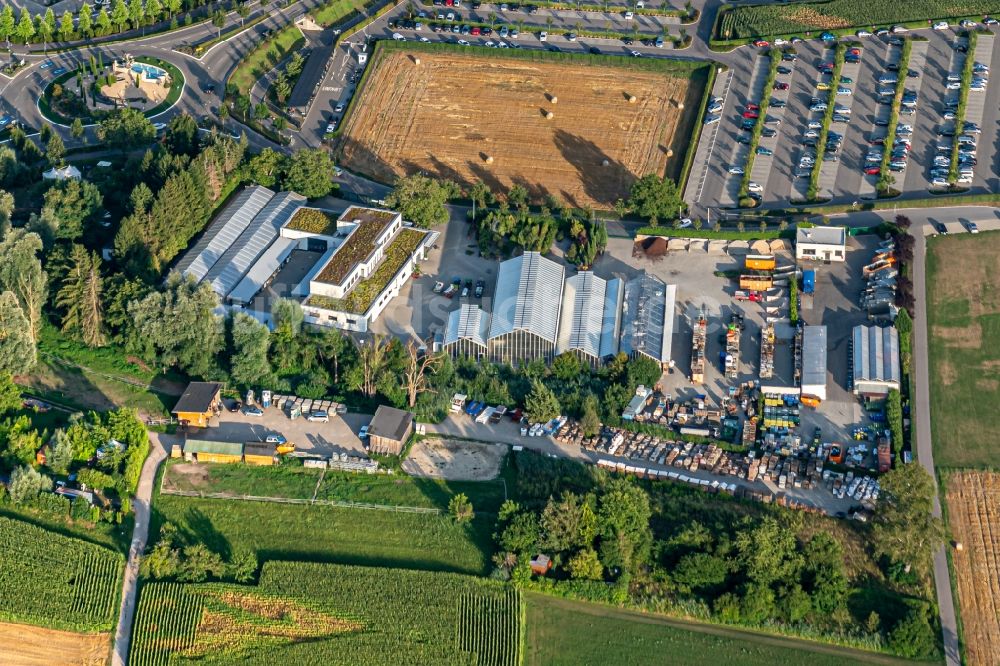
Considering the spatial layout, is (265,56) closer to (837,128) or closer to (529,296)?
(529,296)

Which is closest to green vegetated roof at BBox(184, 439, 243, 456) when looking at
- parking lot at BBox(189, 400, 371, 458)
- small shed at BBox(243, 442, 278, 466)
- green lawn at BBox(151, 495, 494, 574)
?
small shed at BBox(243, 442, 278, 466)

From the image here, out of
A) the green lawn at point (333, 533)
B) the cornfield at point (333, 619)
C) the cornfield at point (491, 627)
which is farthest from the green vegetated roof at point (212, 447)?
the cornfield at point (491, 627)

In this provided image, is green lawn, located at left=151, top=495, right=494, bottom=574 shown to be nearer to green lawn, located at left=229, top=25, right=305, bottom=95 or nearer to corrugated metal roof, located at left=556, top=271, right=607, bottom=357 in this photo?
corrugated metal roof, located at left=556, top=271, right=607, bottom=357

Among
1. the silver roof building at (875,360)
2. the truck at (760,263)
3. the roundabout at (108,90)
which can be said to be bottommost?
the silver roof building at (875,360)

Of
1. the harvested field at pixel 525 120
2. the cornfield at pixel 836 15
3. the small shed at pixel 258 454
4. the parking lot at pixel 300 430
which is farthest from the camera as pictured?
the cornfield at pixel 836 15

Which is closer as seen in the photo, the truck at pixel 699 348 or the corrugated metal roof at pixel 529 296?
the truck at pixel 699 348

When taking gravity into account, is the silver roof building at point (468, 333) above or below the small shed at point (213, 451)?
above

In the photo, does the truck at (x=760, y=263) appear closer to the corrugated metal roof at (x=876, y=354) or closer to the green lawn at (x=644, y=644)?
the corrugated metal roof at (x=876, y=354)

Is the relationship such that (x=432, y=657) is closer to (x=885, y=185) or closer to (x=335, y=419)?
(x=335, y=419)

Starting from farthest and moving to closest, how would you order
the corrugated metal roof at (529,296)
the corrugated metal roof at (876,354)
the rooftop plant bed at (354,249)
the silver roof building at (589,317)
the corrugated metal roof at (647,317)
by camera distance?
the rooftop plant bed at (354,249) < the corrugated metal roof at (529,296) < the silver roof building at (589,317) < the corrugated metal roof at (647,317) < the corrugated metal roof at (876,354)
